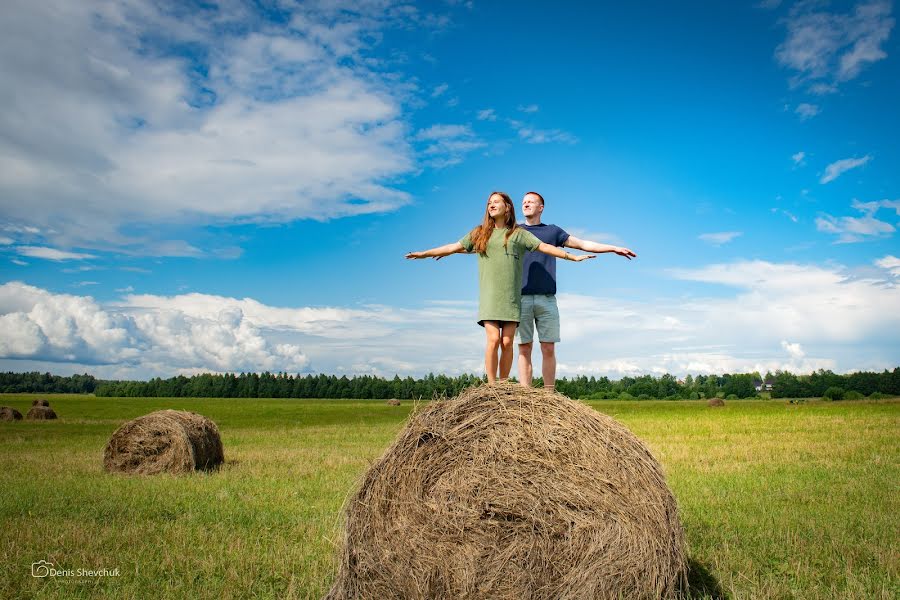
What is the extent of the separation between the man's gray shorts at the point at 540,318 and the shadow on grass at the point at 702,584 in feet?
9.15

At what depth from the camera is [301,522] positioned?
8383mm

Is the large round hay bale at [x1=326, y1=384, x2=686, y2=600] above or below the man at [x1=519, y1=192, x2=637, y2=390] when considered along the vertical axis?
below

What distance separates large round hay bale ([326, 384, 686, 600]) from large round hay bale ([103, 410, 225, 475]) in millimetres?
9858

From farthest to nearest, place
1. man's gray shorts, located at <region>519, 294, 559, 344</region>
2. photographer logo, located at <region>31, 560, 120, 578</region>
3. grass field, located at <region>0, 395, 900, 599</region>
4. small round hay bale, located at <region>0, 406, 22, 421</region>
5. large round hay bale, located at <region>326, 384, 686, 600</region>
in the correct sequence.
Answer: small round hay bale, located at <region>0, 406, 22, 421</region> < man's gray shorts, located at <region>519, 294, 559, 344</region> < photographer logo, located at <region>31, 560, 120, 578</region> < grass field, located at <region>0, 395, 900, 599</region> < large round hay bale, located at <region>326, 384, 686, 600</region>

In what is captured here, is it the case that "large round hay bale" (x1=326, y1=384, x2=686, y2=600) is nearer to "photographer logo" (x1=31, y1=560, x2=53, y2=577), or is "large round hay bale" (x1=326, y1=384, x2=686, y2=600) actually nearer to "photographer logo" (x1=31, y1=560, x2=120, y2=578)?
"photographer logo" (x1=31, y1=560, x2=120, y2=578)

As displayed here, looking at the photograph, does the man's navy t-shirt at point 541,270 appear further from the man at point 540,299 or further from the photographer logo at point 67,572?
the photographer logo at point 67,572

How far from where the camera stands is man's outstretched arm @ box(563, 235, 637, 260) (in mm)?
7229

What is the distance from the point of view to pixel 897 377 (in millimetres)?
66375

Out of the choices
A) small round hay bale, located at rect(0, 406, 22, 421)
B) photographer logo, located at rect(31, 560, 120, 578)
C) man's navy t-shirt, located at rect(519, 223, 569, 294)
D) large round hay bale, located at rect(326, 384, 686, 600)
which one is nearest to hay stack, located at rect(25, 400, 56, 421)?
small round hay bale, located at rect(0, 406, 22, 421)

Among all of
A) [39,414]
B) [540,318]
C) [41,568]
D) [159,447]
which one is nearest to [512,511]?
[540,318]

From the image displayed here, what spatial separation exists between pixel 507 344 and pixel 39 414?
37.8 m

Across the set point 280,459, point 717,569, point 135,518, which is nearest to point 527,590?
point 717,569

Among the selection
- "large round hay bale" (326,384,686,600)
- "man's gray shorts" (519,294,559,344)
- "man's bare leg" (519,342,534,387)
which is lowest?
"large round hay bale" (326,384,686,600)

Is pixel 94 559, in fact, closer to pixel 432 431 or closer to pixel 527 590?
pixel 432 431
